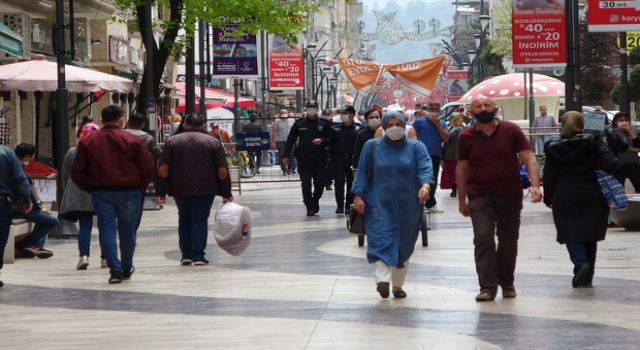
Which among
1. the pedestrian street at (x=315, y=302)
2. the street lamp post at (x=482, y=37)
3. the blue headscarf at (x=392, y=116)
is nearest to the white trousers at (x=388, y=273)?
the pedestrian street at (x=315, y=302)

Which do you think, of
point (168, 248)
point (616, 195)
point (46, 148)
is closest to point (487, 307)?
point (616, 195)

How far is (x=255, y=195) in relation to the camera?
34844 mm

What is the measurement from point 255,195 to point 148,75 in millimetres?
6515

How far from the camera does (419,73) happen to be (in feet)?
138

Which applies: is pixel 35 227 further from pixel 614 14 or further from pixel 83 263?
pixel 614 14

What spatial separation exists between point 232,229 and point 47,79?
8314 mm

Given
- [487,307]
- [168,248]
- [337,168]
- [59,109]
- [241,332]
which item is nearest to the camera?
[241,332]

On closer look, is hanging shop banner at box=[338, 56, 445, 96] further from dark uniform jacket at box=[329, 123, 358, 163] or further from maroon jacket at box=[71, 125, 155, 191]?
maroon jacket at box=[71, 125, 155, 191]

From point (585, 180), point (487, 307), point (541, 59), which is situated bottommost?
point (487, 307)

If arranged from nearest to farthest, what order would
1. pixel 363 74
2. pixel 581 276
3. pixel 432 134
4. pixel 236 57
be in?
1. pixel 581 276
2. pixel 432 134
3. pixel 236 57
4. pixel 363 74

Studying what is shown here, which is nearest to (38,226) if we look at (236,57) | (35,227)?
(35,227)

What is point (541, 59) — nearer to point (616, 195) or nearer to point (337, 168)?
point (337, 168)

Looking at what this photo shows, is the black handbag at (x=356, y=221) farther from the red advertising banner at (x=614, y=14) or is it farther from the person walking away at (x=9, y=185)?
the red advertising banner at (x=614, y=14)

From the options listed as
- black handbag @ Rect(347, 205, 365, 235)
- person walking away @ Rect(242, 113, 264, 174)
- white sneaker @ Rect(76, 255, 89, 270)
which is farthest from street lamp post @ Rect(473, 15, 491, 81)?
black handbag @ Rect(347, 205, 365, 235)
